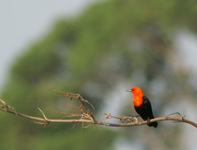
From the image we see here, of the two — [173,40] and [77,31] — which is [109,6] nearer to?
[77,31]

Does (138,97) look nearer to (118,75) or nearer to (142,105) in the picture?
(142,105)

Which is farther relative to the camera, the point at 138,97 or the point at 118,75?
the point at 118,75

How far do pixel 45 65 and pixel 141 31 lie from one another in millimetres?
5768

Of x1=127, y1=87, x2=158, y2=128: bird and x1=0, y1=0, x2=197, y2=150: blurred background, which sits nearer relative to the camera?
x1=127, y1=87, x2=158, y2=128: bird

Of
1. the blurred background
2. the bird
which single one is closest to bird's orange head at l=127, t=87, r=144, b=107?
the bird

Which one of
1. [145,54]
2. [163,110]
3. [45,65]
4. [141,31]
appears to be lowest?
[163,110]

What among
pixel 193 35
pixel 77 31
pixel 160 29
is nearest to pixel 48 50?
pixel 77 31

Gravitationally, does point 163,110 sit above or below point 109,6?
below

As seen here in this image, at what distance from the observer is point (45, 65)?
20812 millimetres

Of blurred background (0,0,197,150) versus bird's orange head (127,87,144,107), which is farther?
blurred background (0,0,197,150)

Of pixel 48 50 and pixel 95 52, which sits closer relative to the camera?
pixel 95 52

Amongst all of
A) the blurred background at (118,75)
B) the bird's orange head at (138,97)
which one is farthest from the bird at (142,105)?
the blurred background at (118,75)

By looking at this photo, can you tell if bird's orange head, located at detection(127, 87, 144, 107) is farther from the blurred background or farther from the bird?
the blurred background

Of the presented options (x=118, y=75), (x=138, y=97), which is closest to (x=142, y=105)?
(x=138, y=97)
